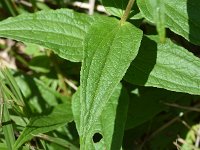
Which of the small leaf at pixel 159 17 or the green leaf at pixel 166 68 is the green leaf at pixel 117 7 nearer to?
the green leaf at pixel 166 68

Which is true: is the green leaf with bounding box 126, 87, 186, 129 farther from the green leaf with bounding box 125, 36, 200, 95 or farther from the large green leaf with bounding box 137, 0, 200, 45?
the large green leaf with bounding box 137, 0, 200, 45

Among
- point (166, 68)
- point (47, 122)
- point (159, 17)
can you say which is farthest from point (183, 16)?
point (47, 122)

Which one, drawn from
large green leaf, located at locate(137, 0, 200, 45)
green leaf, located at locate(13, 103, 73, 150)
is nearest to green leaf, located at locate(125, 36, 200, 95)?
large green leaf, located at locate(137, 0, 200, 45)

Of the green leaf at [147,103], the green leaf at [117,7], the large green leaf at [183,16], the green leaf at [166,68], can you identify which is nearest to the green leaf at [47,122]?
the green leaf at [147,103]

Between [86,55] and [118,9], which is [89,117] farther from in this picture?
[118,9]

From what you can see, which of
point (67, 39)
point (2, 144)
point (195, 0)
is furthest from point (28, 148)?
point (195, 0)

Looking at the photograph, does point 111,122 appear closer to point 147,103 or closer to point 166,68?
point 166,68

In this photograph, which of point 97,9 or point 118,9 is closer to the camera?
point 118,9
